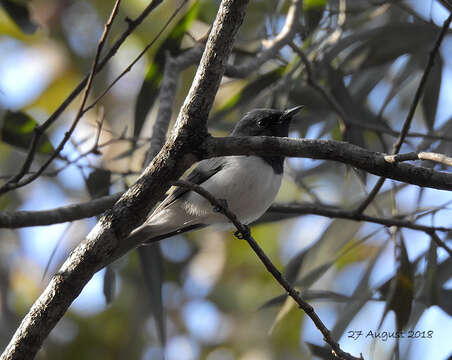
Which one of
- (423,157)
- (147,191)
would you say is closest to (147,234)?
(147,191)

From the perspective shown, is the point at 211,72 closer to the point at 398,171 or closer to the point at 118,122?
the point at 398,171

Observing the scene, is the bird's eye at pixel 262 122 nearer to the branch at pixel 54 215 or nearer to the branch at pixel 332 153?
the branch at pixel 54 215

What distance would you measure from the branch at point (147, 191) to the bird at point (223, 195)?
0.93 metres

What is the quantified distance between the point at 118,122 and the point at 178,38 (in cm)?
385

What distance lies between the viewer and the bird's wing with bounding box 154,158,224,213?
3.47 metres

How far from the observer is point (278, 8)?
181 inches

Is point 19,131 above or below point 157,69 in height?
below

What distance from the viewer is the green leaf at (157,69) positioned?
12.9 ft

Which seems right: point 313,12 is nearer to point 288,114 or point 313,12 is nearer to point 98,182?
point 288,114

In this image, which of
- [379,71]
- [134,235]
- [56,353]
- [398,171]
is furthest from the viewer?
[56,353]

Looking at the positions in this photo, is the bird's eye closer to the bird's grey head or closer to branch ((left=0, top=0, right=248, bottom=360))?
the bird's grey head

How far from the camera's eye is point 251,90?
4438mm

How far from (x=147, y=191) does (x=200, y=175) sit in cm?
139

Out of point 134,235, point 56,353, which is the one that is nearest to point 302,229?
point 56,353
